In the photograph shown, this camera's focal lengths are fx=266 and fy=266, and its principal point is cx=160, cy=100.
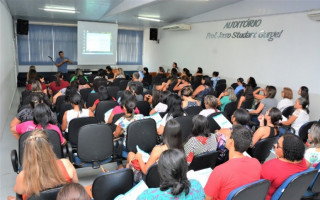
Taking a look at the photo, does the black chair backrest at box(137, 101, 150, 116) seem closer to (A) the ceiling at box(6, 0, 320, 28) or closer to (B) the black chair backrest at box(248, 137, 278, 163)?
(B) the black chair backrest at box(248, 137, 278, 163)

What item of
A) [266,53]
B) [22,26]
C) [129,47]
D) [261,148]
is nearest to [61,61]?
[22,26]

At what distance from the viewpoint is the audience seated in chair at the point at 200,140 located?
9.32 feet

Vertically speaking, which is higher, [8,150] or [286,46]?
[286,46]

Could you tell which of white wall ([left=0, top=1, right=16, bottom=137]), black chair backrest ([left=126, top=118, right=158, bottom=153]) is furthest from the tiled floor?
black chair backrest ([left=126, top=118, right=158, bottom=153])

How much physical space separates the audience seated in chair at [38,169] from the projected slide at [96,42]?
11.3m

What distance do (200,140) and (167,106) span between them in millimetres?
1507

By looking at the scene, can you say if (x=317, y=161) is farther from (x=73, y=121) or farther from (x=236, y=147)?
(x=73, y=121)

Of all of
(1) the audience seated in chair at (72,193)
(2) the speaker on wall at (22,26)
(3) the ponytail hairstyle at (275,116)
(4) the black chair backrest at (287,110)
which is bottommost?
(4) the black chair backrest at (287,110)

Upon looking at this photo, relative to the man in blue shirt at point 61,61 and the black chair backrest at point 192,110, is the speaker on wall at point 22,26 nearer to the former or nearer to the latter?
the man in blue shirt at point 61,61

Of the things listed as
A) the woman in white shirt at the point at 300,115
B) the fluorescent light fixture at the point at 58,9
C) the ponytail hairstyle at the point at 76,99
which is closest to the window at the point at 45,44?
the fluorescent light fixture at the point at 58,9

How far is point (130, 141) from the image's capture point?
3.39 meters

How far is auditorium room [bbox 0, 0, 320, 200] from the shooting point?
200cm

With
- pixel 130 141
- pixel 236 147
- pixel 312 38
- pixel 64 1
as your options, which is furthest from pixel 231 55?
pixel 236 147

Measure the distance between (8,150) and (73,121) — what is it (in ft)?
6.18
